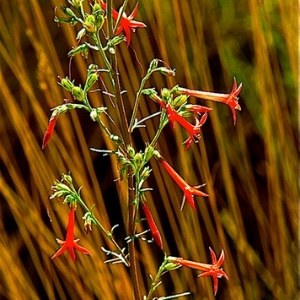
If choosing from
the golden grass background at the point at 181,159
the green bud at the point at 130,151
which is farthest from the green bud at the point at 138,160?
the golden grass background at the point at 181,159

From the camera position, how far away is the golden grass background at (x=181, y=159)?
5.11ft

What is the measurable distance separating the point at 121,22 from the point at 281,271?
92 centimetres

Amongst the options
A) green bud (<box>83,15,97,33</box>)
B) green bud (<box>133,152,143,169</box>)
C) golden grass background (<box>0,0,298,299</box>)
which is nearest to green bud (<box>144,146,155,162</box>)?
green bud (<box>133,152,143,169</box>)

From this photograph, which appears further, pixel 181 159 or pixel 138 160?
pixel 181 159

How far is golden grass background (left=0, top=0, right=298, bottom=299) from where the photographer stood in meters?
1.56

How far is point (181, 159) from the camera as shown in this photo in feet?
5.22

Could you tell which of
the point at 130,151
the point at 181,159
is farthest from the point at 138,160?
the point at 181,159

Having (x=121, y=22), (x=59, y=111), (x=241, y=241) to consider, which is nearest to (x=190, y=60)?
(x=241, y=241)

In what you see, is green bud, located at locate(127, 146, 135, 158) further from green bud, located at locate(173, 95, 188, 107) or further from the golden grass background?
the golden grass background

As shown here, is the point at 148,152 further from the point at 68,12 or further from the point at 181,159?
the point at 181,159

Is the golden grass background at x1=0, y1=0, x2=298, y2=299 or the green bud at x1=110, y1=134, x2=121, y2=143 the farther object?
the golden grass background at x1=0, y1=0, x2=298, y2=299

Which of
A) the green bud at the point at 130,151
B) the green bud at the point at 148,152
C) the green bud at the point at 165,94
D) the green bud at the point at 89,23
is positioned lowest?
the green bud at the point at 148,152

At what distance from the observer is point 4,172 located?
200cm

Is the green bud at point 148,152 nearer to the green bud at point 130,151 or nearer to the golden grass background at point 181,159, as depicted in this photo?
the green bud at point 130,151
